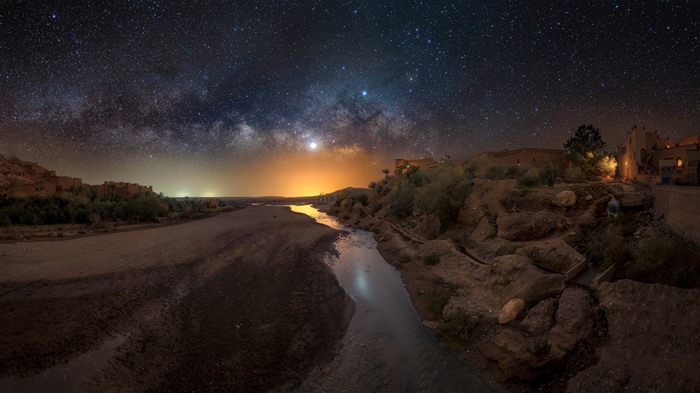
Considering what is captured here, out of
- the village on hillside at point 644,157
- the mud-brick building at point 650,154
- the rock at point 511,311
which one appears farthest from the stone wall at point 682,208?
the mud-brick building at point 650,154

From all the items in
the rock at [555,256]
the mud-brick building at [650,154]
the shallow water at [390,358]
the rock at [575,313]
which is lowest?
the shallow water at [390,358]

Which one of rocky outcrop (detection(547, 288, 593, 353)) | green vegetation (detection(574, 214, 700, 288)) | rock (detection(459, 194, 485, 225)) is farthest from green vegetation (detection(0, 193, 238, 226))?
green vegetation (detection(574, 214, 700, 288))

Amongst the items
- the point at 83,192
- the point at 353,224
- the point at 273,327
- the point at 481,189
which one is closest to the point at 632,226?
the point at 481,189

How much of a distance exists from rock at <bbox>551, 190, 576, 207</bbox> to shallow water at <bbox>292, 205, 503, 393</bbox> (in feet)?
30.8

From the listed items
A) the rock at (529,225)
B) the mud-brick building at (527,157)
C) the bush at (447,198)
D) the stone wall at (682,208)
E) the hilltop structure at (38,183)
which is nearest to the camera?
the stone wall at (682,208)

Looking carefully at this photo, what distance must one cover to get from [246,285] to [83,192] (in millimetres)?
32168

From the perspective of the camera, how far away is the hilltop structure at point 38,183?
1068 inches

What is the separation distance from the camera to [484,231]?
52.5 feet

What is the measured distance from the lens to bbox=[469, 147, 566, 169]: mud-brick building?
4006 cm

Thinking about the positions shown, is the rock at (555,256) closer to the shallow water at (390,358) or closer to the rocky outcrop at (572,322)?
the rocky outcrop at (572,322)

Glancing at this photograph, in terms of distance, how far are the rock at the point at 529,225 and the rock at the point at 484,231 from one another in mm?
791

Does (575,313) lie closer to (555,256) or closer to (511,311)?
(511,311)

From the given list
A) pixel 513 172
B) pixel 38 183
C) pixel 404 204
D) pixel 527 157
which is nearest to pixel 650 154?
pixel 527 157

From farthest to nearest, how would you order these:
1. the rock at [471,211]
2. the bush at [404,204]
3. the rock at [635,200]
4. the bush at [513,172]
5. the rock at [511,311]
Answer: the bush at [404,204] → the bush at [513,172] → the rock at [471,211] → the rock at [635,200] → the rock at [511,311]
